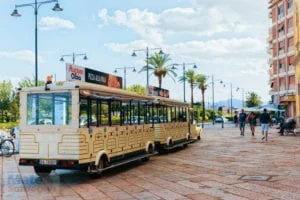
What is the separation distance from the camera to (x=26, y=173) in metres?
12.6

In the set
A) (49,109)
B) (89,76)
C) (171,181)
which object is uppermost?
(89,76)

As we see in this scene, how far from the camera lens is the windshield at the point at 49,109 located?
36.2 feet

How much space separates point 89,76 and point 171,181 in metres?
3.91

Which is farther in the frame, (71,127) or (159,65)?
(159,65)

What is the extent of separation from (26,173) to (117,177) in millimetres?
2784

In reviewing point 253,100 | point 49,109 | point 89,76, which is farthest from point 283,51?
point 49,109

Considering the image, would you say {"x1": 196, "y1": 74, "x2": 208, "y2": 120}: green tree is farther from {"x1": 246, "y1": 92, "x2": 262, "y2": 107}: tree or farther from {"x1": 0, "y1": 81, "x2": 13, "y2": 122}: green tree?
{"x1": 0, "y1": 81, "x2": 13, "y2": 122}: green tree

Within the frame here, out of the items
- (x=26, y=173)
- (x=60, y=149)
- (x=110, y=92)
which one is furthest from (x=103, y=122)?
(x=26, y=173)

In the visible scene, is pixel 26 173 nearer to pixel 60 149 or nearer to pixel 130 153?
pixel 60 149

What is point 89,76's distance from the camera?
12617 mm

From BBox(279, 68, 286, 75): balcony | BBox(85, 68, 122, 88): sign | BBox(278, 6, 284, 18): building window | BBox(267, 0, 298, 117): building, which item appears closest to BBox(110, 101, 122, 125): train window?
BBox(85, 68, 122, 88): sign

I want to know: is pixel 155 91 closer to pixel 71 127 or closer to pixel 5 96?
A: pixel 71 127

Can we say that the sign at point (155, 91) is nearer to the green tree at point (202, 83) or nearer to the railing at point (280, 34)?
the railing at point (280, 34)

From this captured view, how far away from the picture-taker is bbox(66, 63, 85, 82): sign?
12008 mm
